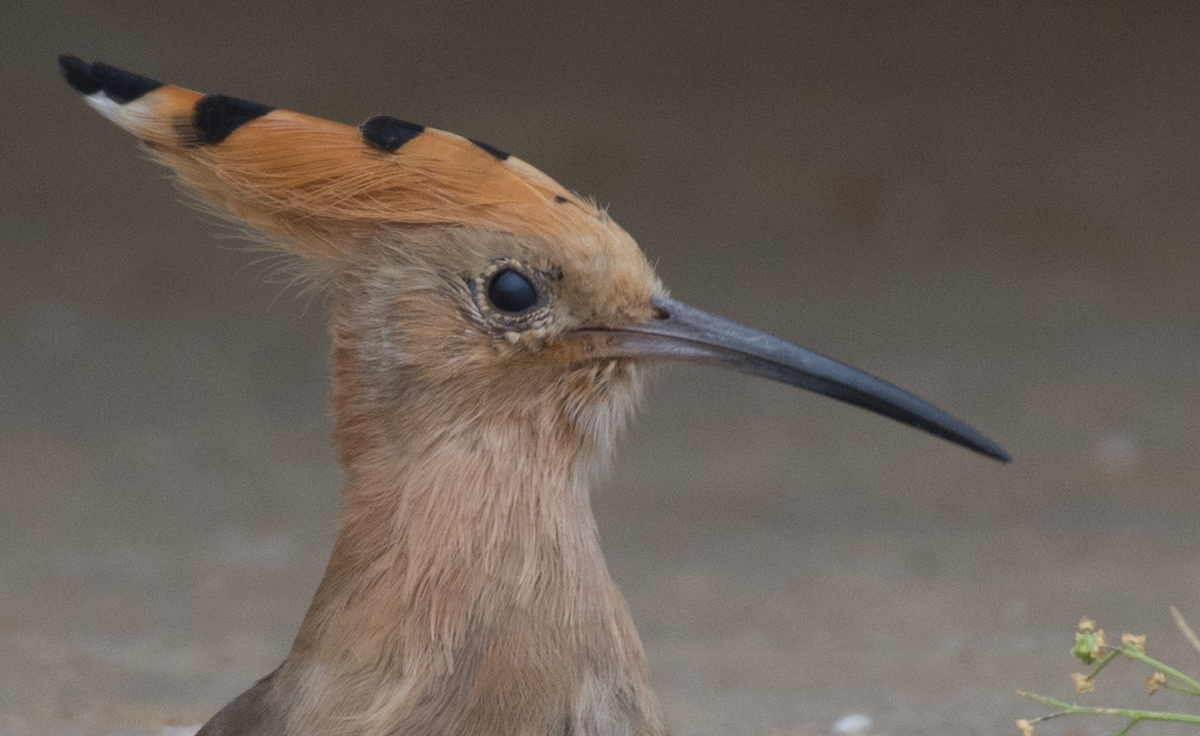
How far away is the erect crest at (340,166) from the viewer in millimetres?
1497

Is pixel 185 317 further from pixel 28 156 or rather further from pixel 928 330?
pixel 928 330

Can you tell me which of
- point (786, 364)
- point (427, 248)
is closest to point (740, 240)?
point (786, 364)

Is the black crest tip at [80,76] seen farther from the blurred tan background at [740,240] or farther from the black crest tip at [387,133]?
the blurred tan background at [740,240]

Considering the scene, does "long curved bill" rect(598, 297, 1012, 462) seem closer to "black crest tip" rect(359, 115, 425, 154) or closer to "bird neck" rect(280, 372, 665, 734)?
"bird neck" rect(280, 372, 665, 734)

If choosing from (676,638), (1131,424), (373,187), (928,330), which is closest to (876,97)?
(928,330)

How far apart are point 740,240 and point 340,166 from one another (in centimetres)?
295

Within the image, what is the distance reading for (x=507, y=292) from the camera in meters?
1.49

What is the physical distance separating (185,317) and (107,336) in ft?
0.67

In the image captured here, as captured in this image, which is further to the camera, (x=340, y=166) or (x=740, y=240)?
(x=740, y=240)

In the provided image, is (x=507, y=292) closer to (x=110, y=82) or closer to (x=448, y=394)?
(x=448, y=394)

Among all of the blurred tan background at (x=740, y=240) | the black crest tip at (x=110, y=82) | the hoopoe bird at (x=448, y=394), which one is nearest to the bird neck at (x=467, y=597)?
the hoopoe bird at (x=448, y=394)

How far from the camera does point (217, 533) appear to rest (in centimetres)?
370

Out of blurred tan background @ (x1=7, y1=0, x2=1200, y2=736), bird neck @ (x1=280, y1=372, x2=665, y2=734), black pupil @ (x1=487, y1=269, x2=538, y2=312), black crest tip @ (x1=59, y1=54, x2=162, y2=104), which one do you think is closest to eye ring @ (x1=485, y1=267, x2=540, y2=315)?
black pupil @ (x1=487, y1=269, x2=538, y2=312)

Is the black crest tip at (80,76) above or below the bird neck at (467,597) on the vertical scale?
above
